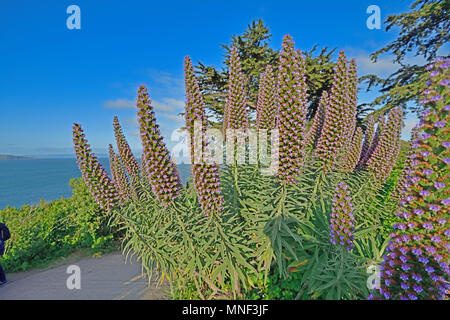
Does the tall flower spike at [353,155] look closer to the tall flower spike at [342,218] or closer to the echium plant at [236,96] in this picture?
the tall flower spike at [342,218]

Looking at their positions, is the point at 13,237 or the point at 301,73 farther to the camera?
the point at 13,237

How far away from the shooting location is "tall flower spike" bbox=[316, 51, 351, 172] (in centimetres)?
348

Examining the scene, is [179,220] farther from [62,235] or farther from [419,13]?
[419,13]

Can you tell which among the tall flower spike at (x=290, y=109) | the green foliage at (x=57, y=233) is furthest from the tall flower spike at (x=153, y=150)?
the green foliage at (x=57, y=233)

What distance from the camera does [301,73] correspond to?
3268 mm

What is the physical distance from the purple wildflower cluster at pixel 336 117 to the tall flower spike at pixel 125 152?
13.1 ft

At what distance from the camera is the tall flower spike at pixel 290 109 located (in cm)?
312

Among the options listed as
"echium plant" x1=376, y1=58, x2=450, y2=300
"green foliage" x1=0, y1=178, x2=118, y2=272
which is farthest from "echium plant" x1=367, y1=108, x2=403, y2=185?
"green foliage" x1=0, y1=178, x2=118, y2=272

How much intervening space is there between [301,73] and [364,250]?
3369mm

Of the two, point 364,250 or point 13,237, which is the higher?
point 364,250

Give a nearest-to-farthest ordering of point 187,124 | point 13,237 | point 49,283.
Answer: point 187,124, point 49,283, point 13,237

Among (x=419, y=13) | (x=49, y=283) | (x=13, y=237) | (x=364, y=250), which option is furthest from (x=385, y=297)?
(x=419, y=13)

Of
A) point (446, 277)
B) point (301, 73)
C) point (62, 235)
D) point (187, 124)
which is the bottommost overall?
point (62, 235)
